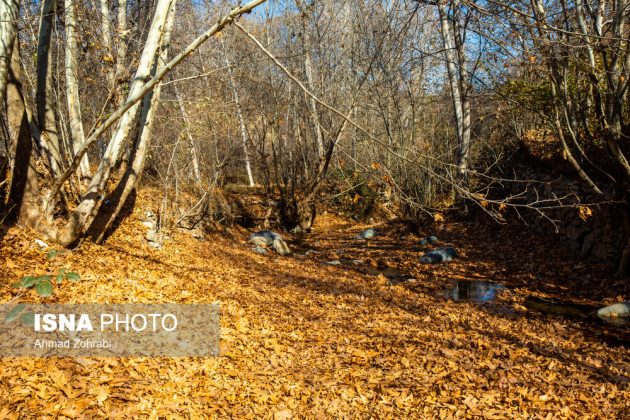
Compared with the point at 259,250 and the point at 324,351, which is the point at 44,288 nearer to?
the point at 324,351

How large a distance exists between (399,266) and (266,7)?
25.2 feet

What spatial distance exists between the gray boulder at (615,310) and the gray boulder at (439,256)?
3.41m

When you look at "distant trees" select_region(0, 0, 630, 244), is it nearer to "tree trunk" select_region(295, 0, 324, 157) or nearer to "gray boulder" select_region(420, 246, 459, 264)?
"tree trunk" select_region(295, 0, 324, 157)

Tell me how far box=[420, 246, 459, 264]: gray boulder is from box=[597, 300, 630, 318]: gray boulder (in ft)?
11.2

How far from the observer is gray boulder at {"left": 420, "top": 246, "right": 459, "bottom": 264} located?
8.67 metres

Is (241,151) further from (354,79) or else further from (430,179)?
(430,179)

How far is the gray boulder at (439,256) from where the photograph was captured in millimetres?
8672

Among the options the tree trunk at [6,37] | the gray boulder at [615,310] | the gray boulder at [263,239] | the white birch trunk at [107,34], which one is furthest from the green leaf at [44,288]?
the gray boulder at [263,239]

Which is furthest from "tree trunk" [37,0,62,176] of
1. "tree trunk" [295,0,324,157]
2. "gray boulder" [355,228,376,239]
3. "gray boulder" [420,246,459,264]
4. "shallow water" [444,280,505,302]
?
"gray boulder" [355,228,376,239]

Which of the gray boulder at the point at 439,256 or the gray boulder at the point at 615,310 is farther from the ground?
the gray boulder at the point at 439,256

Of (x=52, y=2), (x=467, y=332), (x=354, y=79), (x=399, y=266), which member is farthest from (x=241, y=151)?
(x=467, y=332)

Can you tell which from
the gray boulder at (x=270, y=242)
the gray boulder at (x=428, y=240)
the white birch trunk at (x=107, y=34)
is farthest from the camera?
the gray boulder at (x=428, y=240)

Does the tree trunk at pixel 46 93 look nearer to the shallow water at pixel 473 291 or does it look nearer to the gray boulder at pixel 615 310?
the shallow water at pixel 473 291

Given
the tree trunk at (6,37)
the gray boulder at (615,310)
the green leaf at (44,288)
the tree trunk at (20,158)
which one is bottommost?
the gray boulder at (615,310)
